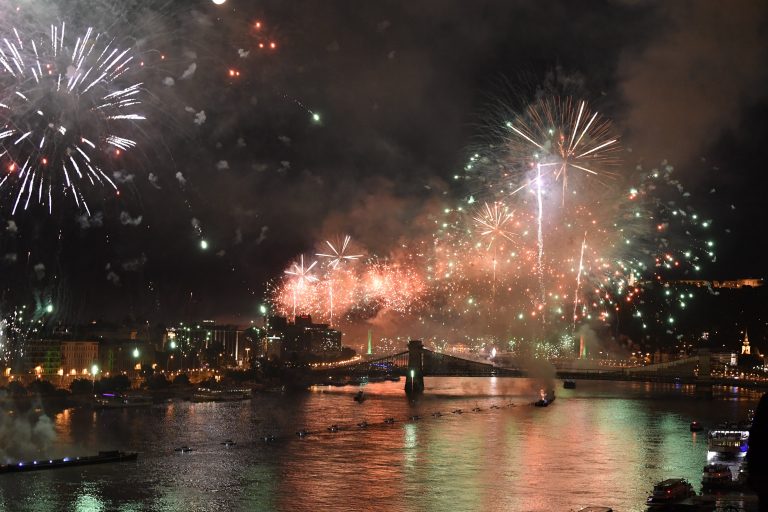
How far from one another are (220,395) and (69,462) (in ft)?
110

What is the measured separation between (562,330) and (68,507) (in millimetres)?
67074

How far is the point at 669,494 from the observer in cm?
2366

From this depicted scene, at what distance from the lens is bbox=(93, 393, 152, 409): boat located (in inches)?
2124

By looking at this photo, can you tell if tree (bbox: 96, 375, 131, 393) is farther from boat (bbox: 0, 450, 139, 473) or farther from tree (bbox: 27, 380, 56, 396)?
boat (bbox: 0, 450, 139, 473)

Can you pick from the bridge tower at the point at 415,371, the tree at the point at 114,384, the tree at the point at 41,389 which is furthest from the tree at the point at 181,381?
the bridge tower at the point at 415,371

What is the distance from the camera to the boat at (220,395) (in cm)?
6216

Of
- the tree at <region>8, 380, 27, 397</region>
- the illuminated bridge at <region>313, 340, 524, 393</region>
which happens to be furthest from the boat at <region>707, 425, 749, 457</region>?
the tree at <region>8, 380, 27, 397</region>

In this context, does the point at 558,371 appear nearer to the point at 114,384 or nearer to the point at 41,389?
the point at 114,384

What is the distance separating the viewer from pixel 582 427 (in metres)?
44.8

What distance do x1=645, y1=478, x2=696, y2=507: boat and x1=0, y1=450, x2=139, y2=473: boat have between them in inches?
712

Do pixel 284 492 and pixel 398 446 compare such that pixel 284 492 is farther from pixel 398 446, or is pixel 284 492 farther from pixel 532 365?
pixel 532 365

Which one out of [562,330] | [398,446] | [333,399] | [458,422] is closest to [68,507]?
[398,446]

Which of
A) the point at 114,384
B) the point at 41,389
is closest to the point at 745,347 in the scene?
the point at 114,384

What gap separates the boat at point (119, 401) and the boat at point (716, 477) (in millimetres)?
37880
